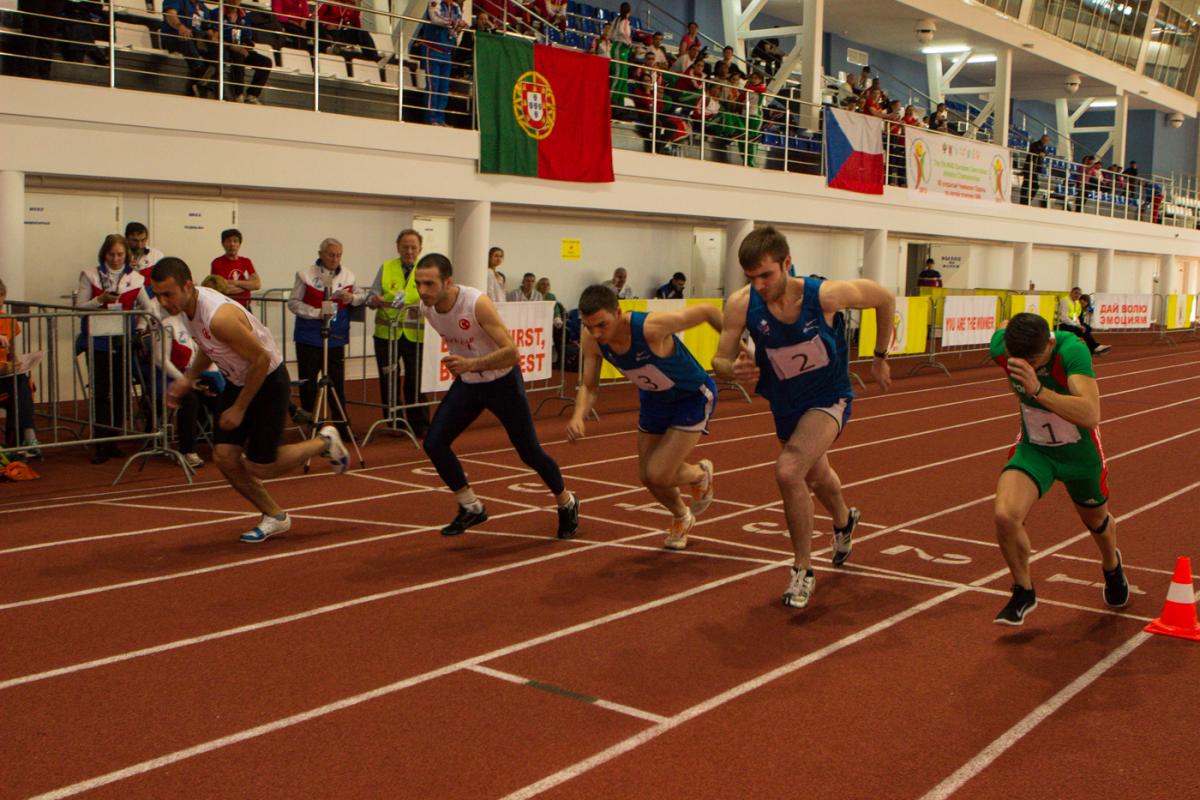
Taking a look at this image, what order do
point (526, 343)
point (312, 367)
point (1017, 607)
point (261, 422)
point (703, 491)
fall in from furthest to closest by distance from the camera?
1. point (526, 343)
2. point (312, 367)
3. point (703, 491)
4. point (261, 422)
5. point (1017, 607)

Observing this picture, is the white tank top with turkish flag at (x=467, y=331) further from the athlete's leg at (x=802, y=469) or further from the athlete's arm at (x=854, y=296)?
the athlete's arm at (x=854, y=296)

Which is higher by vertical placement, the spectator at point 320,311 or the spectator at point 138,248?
the spectator at point 138,248

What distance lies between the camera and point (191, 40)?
12.9 m

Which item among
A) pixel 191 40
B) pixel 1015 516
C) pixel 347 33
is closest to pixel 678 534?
pixel 1015 516

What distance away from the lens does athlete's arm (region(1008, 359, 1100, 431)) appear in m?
5.40

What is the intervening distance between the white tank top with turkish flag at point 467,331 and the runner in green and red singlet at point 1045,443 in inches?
132

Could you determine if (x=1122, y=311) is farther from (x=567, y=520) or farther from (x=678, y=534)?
(x=567, y=520)

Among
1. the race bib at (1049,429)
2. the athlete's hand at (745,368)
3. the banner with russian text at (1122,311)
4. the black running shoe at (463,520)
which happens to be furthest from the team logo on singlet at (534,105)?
the banner with russian text at (1122,311)

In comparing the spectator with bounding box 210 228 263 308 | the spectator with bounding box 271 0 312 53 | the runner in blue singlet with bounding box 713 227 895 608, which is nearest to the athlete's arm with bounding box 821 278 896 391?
the runner in blue singlet with bounding box 713 227 895 608

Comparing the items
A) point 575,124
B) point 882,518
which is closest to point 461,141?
point 575,124

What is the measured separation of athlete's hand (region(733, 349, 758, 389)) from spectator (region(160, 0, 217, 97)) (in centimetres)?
897

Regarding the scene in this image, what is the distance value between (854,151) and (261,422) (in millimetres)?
17962

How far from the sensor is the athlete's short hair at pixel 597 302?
688cm

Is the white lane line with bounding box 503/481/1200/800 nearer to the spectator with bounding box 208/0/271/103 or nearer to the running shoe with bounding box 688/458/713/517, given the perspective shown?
the running shoe with bounding box 688/458/713/517
